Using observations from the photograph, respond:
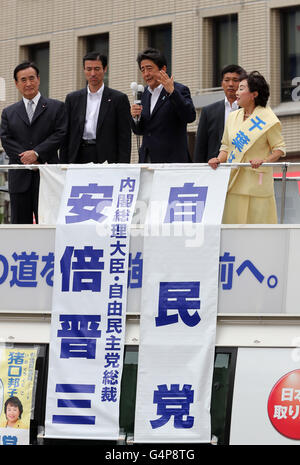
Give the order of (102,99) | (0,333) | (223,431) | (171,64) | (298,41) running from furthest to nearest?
(171,64) → (298,41) → (102,99) → (0,333) → (223,431)

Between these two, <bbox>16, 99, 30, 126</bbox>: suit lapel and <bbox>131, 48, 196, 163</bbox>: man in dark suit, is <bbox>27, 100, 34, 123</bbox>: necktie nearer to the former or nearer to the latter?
<bbox>16, 99, 30, 126</bbox>: suit lapel

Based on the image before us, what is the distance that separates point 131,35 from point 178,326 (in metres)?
15.7

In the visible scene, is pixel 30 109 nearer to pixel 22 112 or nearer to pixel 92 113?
pixel 22 112

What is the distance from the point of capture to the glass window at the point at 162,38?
2336 cm

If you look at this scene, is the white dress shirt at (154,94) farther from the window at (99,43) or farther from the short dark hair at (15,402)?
the window at (99,43)

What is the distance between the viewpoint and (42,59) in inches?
1011

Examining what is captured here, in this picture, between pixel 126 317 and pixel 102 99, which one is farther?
pixel 102 99

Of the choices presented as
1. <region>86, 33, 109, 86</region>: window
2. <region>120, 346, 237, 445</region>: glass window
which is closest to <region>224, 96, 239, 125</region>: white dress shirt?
<region>120, 346, 237, 445</region>: glass window

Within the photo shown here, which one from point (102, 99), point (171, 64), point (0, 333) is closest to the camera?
point (0, 333)

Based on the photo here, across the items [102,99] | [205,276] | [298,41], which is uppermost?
[298,41]

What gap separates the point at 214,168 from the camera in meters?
8.93

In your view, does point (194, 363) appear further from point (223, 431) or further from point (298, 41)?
point (298, 41)
